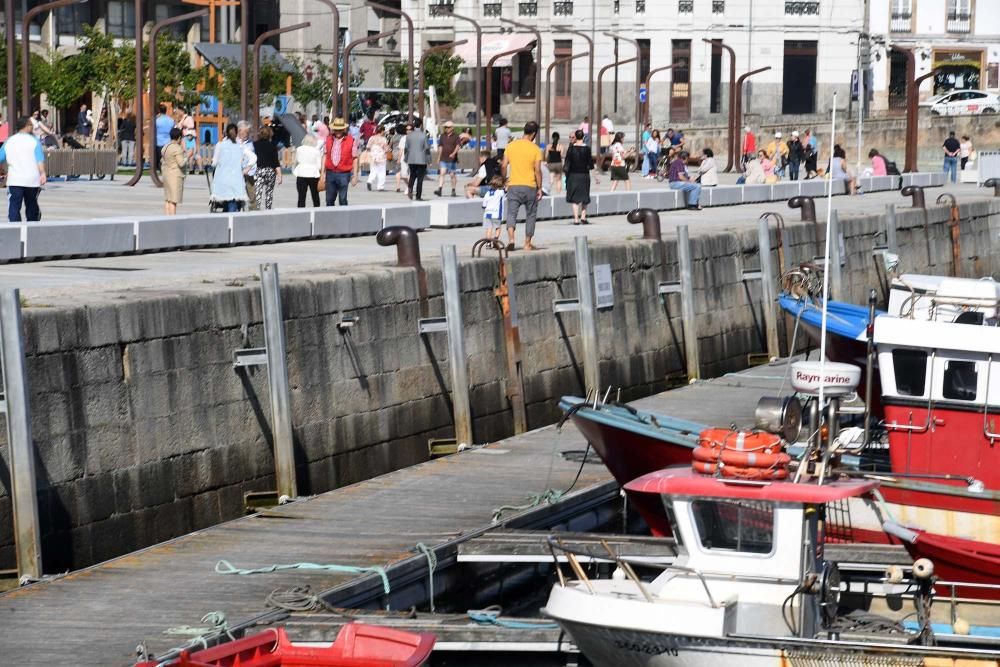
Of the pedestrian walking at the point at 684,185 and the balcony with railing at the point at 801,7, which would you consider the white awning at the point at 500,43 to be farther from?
the pedestrian walking at the point at 684,185

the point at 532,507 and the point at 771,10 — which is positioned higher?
the point at 771,10

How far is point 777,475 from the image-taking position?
1195 centimetres

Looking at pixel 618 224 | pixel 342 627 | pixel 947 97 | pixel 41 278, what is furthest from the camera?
pixel 947 97

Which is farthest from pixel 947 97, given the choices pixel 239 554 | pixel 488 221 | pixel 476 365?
pixel 239 554

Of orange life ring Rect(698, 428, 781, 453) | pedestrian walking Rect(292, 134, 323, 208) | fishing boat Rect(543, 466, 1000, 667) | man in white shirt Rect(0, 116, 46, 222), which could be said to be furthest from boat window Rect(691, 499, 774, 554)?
pedestrian walking Rect(292, 134, 323, 208)

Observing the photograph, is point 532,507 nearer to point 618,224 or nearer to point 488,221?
point 488,221

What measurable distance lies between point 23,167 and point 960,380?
1296 cm

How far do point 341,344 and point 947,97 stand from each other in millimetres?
67106

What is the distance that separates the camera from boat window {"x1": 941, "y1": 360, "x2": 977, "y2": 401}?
15.6 m

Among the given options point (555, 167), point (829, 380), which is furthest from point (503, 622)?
point (555, 167)

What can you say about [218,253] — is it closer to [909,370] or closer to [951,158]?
[909,370]

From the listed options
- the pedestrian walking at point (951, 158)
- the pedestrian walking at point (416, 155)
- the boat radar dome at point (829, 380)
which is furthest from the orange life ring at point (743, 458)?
the pedestrian walking at point (951, 158)

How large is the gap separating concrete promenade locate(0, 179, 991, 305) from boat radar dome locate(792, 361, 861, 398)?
5074mm

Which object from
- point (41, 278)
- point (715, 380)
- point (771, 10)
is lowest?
point (715, 380)
